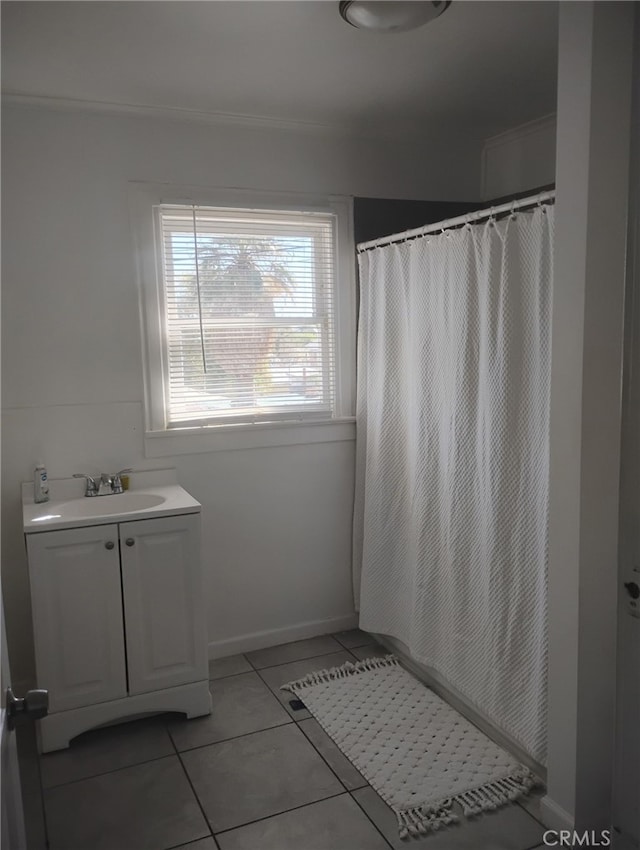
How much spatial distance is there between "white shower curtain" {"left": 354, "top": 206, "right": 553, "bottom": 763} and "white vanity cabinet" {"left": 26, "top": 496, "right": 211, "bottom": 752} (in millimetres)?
917

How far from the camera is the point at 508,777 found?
7.48 ft

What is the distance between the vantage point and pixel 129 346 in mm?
2934

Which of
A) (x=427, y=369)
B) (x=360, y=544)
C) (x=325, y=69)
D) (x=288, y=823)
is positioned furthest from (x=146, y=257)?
(x=288, y=823)

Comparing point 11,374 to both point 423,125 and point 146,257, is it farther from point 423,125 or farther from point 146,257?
point 423,125

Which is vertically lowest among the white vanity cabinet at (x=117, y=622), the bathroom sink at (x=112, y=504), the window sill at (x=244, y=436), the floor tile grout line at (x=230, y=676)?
the floor tile grout line at (x=230, y=676)

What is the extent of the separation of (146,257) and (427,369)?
4.22ft

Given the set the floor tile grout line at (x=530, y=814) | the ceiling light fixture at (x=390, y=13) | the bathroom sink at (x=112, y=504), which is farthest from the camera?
the bathroom sink at (x=112, y=504)

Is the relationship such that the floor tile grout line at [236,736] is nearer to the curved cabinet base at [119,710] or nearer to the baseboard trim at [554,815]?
the curved cabinet base at [119,710]

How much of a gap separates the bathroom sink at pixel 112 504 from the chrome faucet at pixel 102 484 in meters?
0.02

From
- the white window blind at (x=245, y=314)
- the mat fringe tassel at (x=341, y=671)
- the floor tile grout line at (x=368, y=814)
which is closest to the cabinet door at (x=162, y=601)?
the mat fringe tassel at (x=341, y=671)

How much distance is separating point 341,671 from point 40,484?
1512mm

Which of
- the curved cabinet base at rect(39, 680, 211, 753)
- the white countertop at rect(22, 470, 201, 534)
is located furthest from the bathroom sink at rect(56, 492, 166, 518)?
the curved cabinet base at rect(39, 680, 211, 753)

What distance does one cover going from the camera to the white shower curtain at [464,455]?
2219 millimetres

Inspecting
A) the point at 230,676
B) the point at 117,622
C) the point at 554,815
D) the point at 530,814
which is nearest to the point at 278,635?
the point at 230,676
